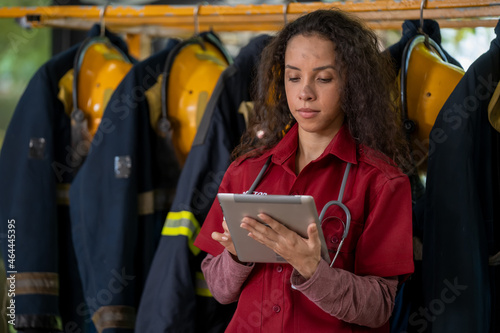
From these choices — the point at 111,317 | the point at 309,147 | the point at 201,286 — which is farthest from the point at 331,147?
the point at 111,317

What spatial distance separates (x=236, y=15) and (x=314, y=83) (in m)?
0.76

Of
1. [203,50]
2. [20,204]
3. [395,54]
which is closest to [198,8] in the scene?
[203,50]

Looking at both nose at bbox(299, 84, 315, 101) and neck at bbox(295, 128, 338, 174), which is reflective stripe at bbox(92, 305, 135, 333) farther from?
nose at bbox(299, 84, 315, 101)

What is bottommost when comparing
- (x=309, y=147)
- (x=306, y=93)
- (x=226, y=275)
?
(x=226, y=275)

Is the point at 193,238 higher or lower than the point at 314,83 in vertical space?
lower

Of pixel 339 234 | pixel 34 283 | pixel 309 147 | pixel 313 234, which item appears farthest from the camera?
pixel 34 283

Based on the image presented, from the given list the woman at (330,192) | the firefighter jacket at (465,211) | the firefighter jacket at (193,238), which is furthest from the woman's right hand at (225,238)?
the firefighter jacket at (465,211)

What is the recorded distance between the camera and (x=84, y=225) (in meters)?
1.87

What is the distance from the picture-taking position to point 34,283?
193cm

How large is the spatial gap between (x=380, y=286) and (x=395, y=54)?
0.74 meters

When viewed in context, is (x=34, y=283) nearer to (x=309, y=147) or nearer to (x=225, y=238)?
(x=225, y=238)

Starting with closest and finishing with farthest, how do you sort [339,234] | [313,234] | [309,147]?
[313,234], [339,234], [309,147]

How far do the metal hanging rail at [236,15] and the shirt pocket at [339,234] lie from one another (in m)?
0.67

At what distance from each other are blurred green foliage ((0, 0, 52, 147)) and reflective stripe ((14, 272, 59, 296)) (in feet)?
2.79
